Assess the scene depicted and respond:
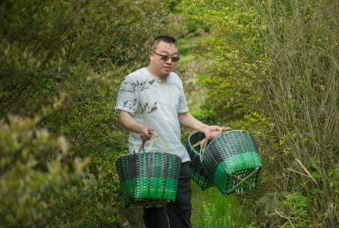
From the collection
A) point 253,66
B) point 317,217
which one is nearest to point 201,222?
point 317,217

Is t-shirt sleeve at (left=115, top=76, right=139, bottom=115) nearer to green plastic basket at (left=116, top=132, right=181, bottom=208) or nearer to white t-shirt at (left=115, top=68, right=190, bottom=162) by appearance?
white t-shirt at (left=115, top=68, right=190, bottom=162)

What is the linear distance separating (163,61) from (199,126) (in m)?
0.72

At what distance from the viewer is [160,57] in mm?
2975

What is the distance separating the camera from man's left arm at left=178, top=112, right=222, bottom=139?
121 inches

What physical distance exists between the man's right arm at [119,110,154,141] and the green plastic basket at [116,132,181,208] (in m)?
0.23

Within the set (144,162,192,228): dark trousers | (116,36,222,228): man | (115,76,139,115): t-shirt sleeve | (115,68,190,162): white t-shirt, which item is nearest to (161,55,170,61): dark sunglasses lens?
(116,36,222,228): man

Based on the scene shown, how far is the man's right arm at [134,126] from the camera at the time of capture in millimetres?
2518

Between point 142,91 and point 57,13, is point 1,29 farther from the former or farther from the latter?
point 142,91

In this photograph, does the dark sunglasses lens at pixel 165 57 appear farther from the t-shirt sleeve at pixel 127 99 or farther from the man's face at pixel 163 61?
the t-shirt sleeve at pixel 127 99

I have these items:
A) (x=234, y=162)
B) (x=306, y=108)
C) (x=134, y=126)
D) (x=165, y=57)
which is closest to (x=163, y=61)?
(x=165, y=57)

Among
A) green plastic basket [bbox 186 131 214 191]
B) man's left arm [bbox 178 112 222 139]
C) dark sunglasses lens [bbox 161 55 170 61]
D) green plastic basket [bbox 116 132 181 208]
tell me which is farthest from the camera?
green plastic basket [bbox 186 131 214 191]

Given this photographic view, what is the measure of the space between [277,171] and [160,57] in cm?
181

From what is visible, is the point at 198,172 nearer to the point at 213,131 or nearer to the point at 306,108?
the point at 213,131

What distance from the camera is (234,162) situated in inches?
105
